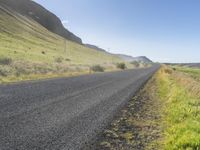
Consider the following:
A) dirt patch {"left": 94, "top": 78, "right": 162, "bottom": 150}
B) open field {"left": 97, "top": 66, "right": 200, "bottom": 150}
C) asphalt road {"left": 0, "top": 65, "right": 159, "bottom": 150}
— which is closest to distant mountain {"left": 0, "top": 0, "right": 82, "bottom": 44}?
asphalt road {"left": 0, "top": 65, "right": 159, "bottom": 150}

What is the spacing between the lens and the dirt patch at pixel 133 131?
8.18 meters

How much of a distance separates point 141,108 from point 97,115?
3.61 meters

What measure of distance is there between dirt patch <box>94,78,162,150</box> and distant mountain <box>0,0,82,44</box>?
134 metres

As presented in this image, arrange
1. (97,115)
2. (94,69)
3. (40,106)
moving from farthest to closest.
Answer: (94,69), (40,106), (97,115)

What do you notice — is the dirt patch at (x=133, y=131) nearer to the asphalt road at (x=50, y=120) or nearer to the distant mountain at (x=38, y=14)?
the asphalt road at (x=50, y=120)

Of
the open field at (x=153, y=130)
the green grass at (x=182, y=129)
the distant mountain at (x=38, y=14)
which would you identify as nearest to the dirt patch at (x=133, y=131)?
the open field at (x=153, y=130)

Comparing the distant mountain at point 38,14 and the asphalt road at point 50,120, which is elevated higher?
the distant mountain at point 38,14

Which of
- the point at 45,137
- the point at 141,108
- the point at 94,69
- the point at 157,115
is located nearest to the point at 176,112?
the point at 157,115

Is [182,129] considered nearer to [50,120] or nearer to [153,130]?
[153,130]

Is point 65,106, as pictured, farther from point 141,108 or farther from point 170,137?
point 170,137

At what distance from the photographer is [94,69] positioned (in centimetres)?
5666

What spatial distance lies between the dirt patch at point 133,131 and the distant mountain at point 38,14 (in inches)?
5277

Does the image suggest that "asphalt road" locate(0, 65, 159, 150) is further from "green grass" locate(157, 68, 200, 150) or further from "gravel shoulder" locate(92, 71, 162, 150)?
"green grass" locate(157, 68, 200, 150)

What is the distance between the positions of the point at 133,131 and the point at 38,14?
16634cm
